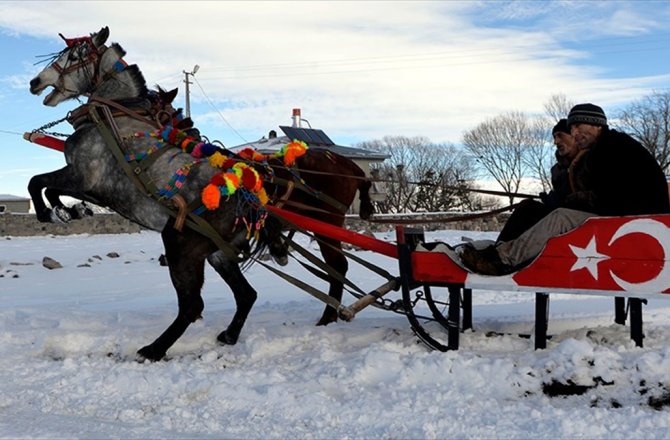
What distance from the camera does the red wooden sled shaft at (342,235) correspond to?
16.1 feet

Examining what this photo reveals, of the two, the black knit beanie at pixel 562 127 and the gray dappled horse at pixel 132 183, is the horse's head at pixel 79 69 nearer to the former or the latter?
the gray dappled horse at pixel 132 183

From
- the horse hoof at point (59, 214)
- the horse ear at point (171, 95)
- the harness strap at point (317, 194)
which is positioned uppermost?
the horse ear at point (171, 95)

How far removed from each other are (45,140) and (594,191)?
4437mm

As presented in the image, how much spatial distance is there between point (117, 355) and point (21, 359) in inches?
28.4

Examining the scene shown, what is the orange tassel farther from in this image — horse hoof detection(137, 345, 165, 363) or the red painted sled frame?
the red painted sled frame

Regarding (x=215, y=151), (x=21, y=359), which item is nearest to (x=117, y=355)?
(x=21, y=359)

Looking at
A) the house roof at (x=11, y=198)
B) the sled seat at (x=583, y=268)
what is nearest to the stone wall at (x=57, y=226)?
the sled seat at (x=583, y=268)

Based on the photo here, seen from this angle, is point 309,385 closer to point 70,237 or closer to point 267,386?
point 267,386

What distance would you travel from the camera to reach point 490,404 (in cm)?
371

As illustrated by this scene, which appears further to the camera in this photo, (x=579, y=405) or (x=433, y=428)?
(x=579, y=405)

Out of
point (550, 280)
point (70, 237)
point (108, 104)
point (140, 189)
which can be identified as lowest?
point (70, 237)

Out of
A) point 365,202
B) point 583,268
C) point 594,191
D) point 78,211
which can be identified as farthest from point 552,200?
point 78,211

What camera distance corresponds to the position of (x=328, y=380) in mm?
4242

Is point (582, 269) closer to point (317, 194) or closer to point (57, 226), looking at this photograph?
point (317, 194)
